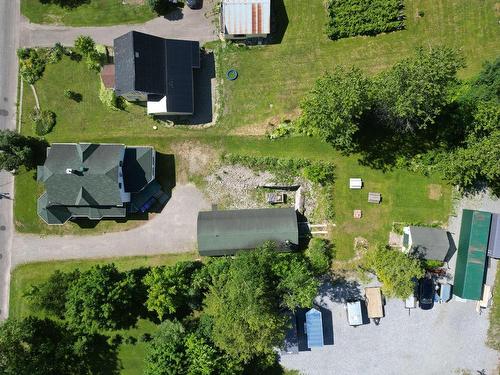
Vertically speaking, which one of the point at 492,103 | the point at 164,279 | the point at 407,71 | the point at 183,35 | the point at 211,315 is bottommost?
the point at 211,315

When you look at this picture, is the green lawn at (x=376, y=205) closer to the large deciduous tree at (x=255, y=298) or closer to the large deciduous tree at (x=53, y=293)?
the large deciduous tree at (x=255, y=298)

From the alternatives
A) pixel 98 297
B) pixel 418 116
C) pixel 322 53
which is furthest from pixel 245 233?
pixel 322 53

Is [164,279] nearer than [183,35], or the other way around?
[164,279]

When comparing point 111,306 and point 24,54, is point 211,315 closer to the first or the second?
point 111,306

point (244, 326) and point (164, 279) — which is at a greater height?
point (164, 279)

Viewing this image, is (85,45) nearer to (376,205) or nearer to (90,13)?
(90,13)

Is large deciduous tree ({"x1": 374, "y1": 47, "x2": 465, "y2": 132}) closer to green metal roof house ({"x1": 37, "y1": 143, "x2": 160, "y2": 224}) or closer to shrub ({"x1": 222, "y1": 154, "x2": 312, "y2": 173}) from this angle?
shrub ({"x1": 222, "y1": 154, "x2": 312, "y2": 173})

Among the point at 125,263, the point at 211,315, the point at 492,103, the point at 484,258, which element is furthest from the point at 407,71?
the point at 125,263

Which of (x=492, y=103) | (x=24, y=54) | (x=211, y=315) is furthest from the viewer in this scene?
(x=24, y=54)
